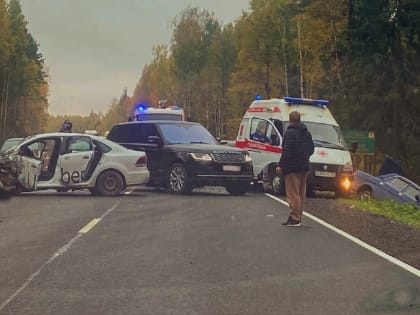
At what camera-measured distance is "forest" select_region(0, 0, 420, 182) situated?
113 ft

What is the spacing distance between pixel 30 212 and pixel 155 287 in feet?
25.3

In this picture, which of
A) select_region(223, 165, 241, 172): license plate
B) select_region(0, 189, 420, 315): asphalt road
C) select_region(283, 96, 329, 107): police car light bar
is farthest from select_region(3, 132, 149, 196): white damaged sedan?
select_region(283, 96, 329, 107): police car light bar

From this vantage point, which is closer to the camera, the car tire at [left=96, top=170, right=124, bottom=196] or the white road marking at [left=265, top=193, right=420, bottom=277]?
the white road marking at [left=265, top=193, right=420, bottom=277]

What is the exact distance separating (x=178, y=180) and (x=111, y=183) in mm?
1703

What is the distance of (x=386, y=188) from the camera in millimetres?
21609

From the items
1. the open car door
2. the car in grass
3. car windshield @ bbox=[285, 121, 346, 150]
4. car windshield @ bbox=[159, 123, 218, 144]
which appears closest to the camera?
the open car door

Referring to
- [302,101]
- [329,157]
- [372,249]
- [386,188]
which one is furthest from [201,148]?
[372,249]

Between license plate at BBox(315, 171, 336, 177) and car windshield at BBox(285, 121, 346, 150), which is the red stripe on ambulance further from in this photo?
license plate at BBox(315, 171, 336, 177)

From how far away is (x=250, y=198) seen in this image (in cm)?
1841

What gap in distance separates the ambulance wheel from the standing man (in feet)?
25.1

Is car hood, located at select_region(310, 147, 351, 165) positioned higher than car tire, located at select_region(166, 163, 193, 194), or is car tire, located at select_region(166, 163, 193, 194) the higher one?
car hood, located at select_region(310, 147, 351, 165)

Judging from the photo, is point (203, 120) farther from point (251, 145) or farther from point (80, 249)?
point (80, 249)

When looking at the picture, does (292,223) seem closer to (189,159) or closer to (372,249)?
(372,249)

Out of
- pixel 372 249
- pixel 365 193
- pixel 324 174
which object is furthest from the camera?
pixel 365 193
